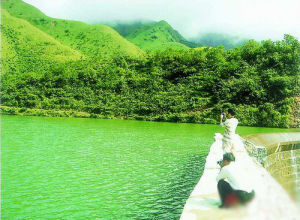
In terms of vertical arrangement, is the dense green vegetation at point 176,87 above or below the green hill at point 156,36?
below

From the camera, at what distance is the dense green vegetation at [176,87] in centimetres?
2870

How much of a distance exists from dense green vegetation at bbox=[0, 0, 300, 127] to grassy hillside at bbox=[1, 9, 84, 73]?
984 centimetres

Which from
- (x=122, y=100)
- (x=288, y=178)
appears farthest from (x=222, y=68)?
(x=288, y=178)

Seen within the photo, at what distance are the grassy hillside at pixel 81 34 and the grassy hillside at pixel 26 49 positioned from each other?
8440 millimetres

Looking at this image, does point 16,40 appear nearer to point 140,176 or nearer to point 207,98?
point 207,98

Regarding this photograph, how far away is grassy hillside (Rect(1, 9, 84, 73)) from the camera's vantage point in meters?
50.3

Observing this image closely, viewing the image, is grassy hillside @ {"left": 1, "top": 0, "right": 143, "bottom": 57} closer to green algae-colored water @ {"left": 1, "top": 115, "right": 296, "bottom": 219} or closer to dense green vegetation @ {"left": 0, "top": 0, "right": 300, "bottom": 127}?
dense green vegetation @ {"left": 0, "top": 0, "right": 300, "bottom": 127}

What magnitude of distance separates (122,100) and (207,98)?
386 inches

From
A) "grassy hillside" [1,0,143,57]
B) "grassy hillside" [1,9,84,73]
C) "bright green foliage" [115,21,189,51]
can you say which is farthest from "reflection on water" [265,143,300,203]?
"bright green foliage" [115,21,189,51]

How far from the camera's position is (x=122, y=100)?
116 feet

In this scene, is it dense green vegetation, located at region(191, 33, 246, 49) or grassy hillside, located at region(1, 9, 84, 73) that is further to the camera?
dense green vegetation, located at region(191, 33, 246, 49)

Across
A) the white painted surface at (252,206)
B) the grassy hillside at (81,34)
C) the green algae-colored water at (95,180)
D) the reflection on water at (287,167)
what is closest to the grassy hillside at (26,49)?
the grassy hillside at (81,34)

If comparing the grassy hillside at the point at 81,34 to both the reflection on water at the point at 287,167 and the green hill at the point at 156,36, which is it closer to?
the green hill at the point at 156,36

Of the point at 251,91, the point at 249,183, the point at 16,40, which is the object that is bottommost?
the point at 249,183
